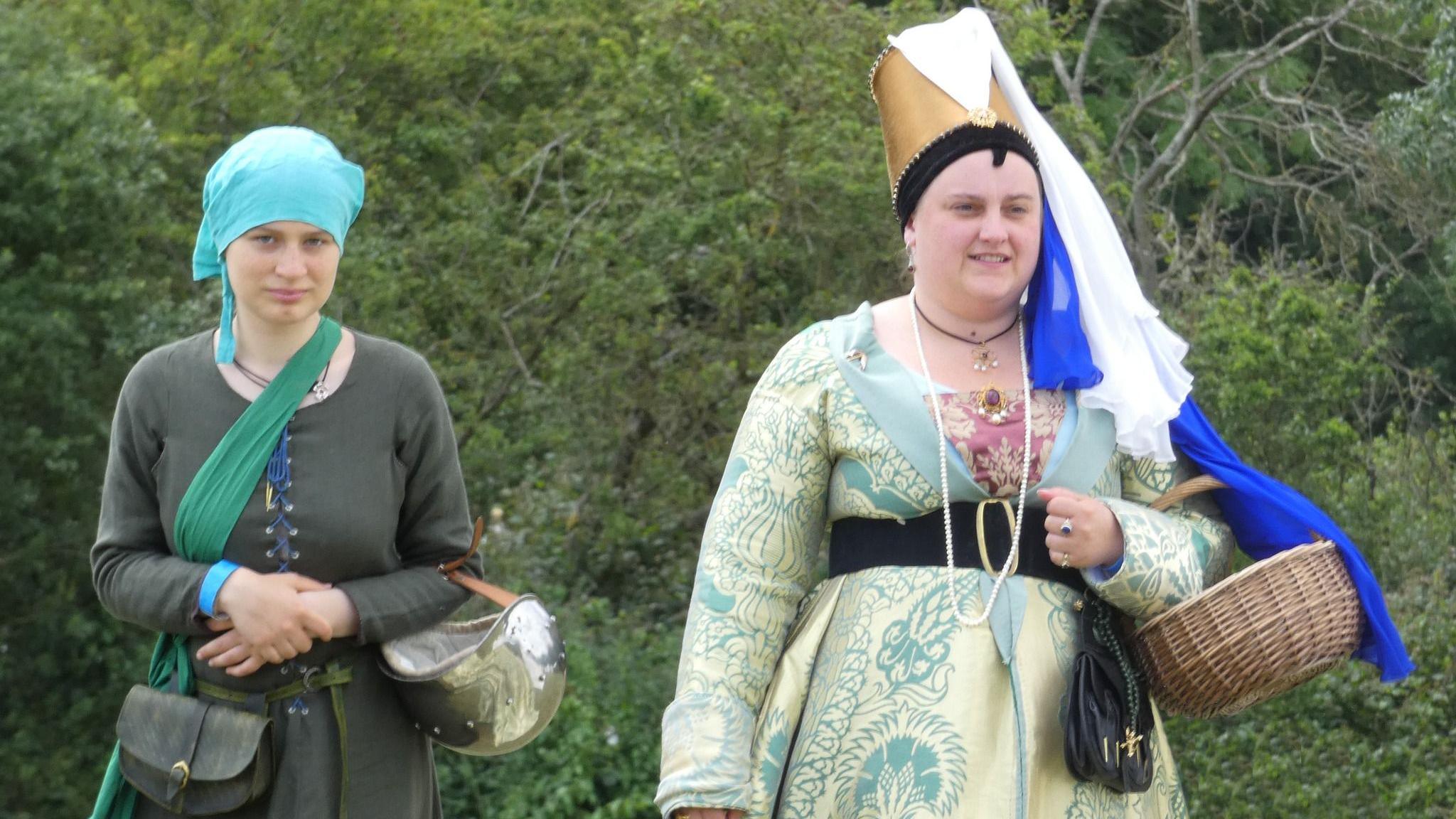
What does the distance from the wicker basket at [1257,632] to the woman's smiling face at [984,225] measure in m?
0.61

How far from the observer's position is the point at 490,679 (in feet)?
11.0

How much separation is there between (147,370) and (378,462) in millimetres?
452

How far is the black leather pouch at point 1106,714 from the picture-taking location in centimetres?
288

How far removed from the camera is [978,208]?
3.05 metres

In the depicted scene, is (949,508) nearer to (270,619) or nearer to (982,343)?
(982,343)

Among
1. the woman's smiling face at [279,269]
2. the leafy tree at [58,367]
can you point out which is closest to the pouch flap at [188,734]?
the woman's smiling face at [279,269]

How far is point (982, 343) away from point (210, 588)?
1406mm

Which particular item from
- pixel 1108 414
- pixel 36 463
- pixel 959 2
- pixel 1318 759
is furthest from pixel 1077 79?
pixel 1108 414

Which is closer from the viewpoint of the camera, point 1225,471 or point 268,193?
point 1225,471

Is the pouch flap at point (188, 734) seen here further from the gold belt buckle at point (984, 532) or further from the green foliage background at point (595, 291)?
the green foliage background at point (595, 291)

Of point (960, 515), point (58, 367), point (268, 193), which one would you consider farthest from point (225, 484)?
point (58, 367)

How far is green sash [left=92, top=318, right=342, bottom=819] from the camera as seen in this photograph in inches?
129

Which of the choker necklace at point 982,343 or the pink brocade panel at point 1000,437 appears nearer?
the pink brocade panel at point 1000,437

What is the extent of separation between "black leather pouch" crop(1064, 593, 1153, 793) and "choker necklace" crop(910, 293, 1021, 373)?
0.42 m
